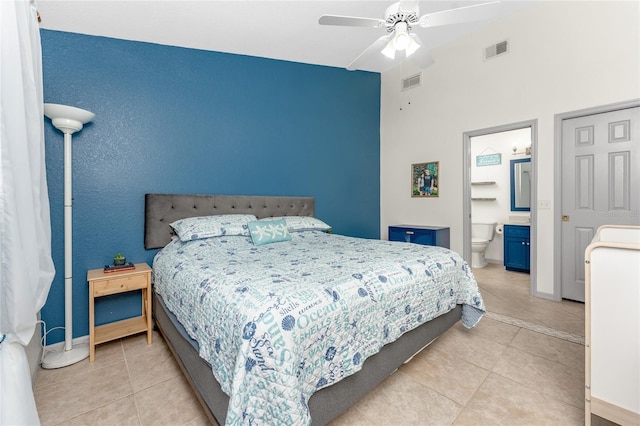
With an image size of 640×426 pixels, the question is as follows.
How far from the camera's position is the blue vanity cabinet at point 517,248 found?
443 centimetres

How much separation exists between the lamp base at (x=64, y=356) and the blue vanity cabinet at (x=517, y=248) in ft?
17.9

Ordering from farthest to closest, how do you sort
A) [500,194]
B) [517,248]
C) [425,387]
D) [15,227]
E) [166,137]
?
[500,194] < [517,248] < [166,137] < [425,387] < [15,227]

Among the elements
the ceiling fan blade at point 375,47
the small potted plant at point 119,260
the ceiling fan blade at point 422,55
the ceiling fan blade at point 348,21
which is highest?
the ceiling fan blade at point 348,21

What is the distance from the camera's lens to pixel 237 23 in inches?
109

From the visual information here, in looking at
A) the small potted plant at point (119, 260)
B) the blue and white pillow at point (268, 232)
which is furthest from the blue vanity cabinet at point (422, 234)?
the small potted plant at point (119, 260)

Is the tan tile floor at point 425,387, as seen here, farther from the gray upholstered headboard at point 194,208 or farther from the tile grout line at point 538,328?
the gray upholstered headboard at point 194,208

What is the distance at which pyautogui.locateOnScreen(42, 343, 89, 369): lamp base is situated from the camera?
2.03 meters

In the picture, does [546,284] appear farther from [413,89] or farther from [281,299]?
[281,299]

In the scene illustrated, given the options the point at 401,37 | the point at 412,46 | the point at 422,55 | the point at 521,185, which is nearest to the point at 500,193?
the point at 521,185

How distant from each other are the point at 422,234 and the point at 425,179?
87 cm

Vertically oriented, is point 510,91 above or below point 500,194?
above

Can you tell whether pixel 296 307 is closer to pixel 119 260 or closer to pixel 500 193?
pixel 119 260

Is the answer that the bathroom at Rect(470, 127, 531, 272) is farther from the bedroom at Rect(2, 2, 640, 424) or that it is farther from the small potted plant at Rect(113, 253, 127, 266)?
the small potted plant at Rect(113, 253, 127, 266)

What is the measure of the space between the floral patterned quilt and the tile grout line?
2.15ft
